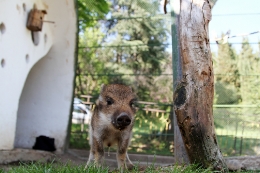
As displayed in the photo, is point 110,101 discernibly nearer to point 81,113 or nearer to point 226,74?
point 226,74

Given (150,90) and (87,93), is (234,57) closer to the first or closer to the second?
(150,90)

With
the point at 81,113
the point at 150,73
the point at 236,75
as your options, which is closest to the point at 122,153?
the point at 150,73

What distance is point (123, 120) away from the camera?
4344 mm

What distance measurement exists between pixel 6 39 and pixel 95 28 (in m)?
3.26

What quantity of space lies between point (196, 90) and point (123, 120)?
99 cm

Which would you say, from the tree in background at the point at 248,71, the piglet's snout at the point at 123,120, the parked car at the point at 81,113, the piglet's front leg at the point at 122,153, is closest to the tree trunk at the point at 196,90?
the piglet's snout at the point at 123,120

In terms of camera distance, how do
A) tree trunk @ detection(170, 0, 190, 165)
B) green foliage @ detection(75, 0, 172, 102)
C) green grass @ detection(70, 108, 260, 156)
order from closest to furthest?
tree trunk @ detection(170, 0, 190, 165)
green grass @ detection(70, 108, 260, 156)
green foliage @ detection(75, 0, 172, 102)

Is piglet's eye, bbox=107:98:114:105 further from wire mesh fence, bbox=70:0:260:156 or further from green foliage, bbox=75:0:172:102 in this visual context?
green foliage, bbox=75:0:172:102

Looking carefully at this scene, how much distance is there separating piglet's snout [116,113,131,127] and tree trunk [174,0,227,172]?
2.38 ft

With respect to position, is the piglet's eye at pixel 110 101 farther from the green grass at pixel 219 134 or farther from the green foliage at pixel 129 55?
the green foliage at pixel 129 55

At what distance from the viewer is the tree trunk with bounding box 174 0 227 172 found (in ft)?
12.7

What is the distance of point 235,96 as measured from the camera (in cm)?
803

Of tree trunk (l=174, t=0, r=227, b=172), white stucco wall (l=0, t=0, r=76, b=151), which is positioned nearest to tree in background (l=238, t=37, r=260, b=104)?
white stucco wall (l=0, t=0, r=76, b=151)

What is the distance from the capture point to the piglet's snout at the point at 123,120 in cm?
434
